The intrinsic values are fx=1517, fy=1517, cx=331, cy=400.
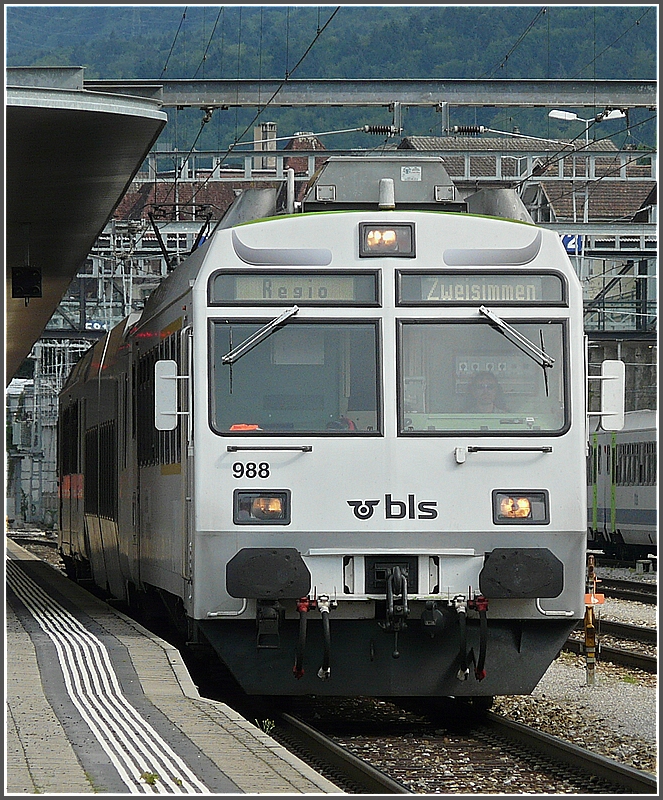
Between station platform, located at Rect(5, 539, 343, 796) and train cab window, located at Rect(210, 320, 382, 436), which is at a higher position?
train cab window, located at Rect(210, 320, 382, 436)

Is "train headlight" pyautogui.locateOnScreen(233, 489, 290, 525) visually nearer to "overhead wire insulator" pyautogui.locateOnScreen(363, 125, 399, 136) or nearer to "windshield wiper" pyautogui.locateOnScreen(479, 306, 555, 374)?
"windshield wiper" pyautogui.locateOnScreen(479, 306, 555, 374)

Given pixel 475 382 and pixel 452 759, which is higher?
pixel 475 382

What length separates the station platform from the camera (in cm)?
621

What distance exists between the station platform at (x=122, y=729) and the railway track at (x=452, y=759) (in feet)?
2.85

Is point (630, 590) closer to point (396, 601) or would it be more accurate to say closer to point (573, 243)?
point (573, 243)

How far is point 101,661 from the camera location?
9688mm

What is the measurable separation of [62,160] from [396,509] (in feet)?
18.8

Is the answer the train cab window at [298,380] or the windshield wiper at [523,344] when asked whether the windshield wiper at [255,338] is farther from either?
the windshield wiper at [523,344]

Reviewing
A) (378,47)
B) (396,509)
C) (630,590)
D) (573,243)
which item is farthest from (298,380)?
(378,47)

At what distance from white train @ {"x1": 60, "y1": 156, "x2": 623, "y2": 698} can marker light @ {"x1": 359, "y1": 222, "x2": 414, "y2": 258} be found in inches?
0.6

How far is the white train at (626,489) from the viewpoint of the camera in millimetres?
30750

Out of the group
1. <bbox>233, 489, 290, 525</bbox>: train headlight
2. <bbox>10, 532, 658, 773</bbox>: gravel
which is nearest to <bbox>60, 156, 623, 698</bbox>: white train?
<bbox>233, 489, 290, 525</bbox>: train headlight

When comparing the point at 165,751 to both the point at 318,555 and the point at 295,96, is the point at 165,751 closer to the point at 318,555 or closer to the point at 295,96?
the point at 318,555

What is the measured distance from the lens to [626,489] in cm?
3247
